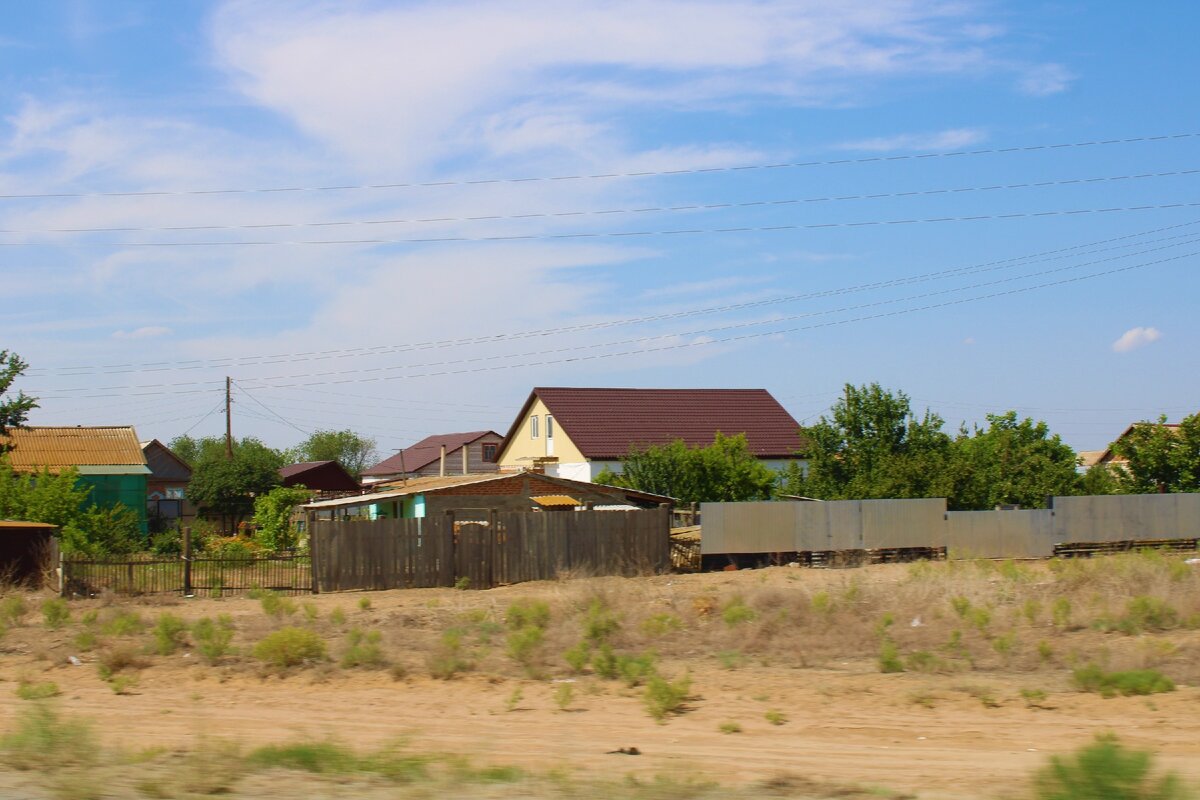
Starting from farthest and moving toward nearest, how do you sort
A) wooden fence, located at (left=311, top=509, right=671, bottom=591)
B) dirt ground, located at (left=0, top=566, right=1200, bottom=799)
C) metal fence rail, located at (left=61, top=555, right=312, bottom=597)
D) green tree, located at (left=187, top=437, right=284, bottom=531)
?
green tree, located at (left=187, top=437, right=284, bottom=531) < wooden fence, located at (left=311, top=509, right=671, bottom=591) < metal fence rail, located at (left=61, top=555, right=312, bottom=597) < dirt ground, located at (left=0, top=566, right=1200, bottom=799)

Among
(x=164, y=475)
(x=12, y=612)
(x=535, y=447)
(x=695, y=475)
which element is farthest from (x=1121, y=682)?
(x=164, y=475)

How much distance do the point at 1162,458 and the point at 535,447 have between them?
27978 mm

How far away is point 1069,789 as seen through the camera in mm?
7121

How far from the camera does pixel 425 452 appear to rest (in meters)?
85.6

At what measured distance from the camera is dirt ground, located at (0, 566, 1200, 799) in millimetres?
9820

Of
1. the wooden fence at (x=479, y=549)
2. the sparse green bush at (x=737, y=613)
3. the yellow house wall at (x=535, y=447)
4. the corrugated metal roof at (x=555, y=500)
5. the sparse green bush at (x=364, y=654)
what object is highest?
the yellow house wall at (x=535, y=447)

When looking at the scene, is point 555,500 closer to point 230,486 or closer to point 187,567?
point 187,567

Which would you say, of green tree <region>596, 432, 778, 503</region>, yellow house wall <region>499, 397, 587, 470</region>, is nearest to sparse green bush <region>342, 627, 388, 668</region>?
green tree <region>596, 432, 778, 503</region>

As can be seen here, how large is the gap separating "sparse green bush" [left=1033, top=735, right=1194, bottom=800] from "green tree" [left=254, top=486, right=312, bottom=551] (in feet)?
133

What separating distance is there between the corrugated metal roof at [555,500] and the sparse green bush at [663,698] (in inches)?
841

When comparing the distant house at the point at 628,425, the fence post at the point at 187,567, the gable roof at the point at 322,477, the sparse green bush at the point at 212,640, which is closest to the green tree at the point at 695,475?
the distant house at the point at 628,425

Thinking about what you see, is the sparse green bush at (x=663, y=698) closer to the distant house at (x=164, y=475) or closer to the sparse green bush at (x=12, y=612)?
the sparse green bush at (x=12, y=612)

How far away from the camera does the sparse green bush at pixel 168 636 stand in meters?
17.0

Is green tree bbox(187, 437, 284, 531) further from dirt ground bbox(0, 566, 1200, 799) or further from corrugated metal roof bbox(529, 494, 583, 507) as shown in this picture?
dirt ground bbox(0, 566, 1200, 799)
